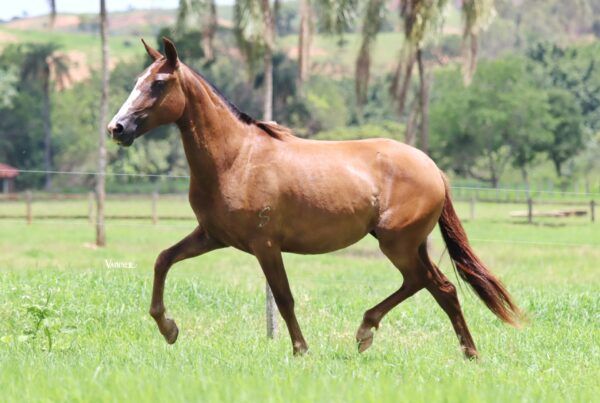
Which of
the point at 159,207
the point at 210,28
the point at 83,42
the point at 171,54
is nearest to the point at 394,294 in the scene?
the point at 171,54

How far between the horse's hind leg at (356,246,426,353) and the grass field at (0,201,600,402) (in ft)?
0.59

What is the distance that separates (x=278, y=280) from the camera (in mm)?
7852

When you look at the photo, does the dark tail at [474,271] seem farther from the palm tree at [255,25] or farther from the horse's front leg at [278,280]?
the palm tree at [255,25]

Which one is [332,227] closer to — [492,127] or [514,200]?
[514,200]

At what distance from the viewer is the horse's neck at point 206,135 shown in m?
7.86

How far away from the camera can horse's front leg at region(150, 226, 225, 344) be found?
795cm

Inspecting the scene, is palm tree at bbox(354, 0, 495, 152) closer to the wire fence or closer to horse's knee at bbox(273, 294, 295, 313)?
the wire fence

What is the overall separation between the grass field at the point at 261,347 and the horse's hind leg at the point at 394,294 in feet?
0.59

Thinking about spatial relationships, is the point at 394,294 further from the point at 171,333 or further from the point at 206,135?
the point at 206,135

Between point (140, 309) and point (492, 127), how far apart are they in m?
69.1

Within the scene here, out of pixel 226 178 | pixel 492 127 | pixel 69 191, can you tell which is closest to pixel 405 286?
pixel 226 178

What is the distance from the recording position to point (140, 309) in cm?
1055

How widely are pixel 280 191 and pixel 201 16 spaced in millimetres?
17869

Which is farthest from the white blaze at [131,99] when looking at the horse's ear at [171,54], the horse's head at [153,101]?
the horse's ear at [171,54]
